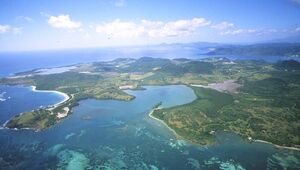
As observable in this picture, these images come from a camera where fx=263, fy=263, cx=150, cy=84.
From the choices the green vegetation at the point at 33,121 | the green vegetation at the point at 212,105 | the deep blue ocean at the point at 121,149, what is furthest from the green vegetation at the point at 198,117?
the green vegetation at the point at 33,121

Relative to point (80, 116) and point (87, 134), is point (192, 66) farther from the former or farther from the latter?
point (87, 134)

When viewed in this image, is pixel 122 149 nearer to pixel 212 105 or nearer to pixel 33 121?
pixel 33 121

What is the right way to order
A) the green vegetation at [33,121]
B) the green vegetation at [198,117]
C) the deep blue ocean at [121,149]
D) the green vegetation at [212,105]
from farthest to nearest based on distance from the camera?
1. the green vegetation at [33,121]
2. the green vegetation at [212,105]
3. the green vegetation at [198,117]
4. the deep blue ocean at [121,149]

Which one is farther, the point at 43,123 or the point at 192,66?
the point at 192,66

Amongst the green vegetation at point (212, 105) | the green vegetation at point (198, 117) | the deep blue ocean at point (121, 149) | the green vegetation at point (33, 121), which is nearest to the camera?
the deep blue ocean at point (121, 149)

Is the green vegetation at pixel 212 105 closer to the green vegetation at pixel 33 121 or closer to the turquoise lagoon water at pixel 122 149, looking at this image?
the green vegetation at pixel 33 121

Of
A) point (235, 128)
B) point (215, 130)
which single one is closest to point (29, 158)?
point (215, 130)

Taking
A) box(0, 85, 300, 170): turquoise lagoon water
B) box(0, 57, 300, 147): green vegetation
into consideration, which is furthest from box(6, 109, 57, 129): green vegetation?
box(0, 85, 300, 170): turquoise lagoon water

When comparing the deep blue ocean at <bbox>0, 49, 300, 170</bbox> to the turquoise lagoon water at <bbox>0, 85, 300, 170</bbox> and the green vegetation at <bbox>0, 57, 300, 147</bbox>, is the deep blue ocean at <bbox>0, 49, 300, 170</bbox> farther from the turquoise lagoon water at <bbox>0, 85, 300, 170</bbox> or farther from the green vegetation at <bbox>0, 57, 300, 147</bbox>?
the green vegetation at <bbox>0, 57, 300, 147</bbox>

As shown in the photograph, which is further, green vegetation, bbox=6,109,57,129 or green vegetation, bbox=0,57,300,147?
green vegetation, bbox=6,109,57,129
